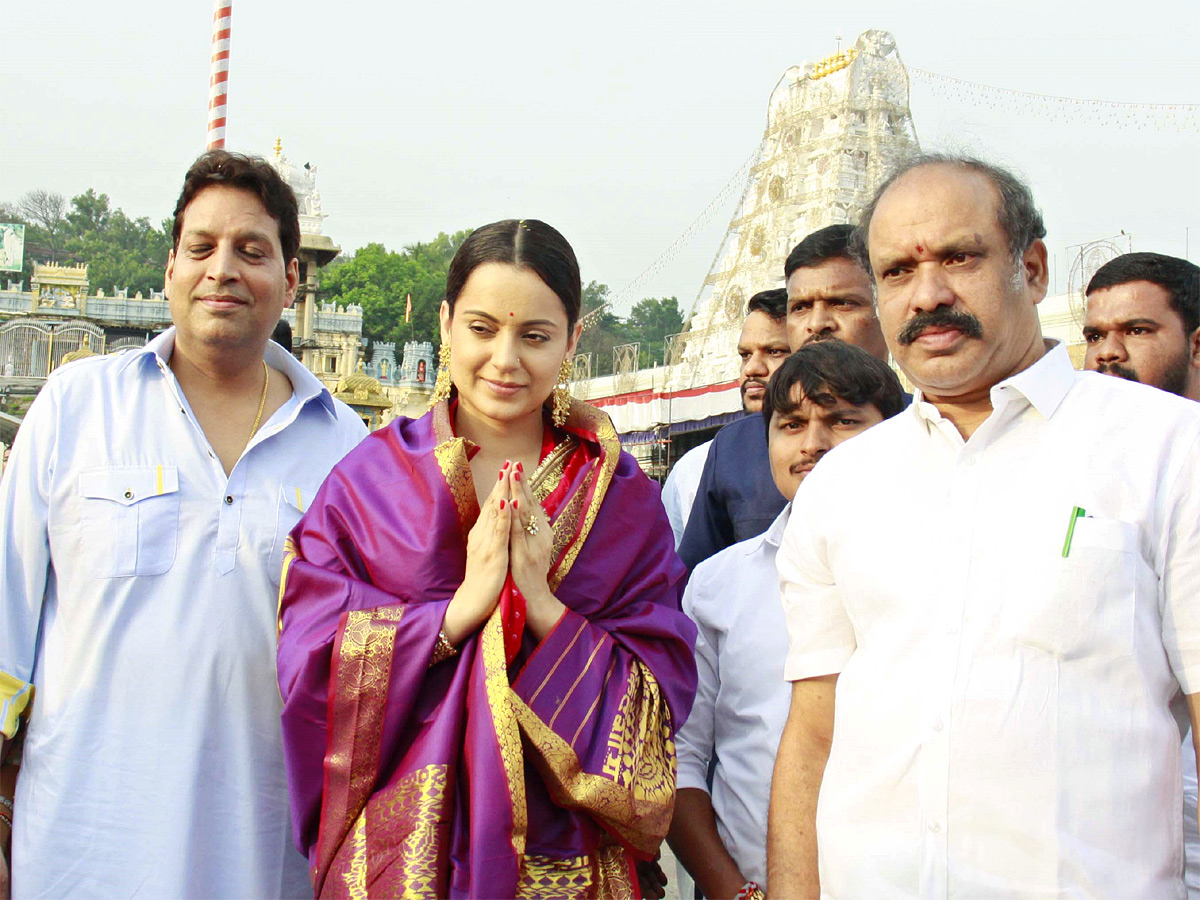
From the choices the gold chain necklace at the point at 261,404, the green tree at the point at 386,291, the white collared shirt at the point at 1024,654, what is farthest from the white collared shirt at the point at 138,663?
the green tree at the point at 386,291

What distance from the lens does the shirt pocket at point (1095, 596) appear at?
1.69m

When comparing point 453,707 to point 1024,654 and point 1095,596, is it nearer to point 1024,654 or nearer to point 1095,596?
point 1024,654

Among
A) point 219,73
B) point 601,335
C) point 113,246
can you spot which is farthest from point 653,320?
point 219,73

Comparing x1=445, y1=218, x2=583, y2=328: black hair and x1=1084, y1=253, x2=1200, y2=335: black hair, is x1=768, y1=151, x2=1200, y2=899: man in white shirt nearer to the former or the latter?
x1=445, y1=218, x2=583, y2=328: black hair

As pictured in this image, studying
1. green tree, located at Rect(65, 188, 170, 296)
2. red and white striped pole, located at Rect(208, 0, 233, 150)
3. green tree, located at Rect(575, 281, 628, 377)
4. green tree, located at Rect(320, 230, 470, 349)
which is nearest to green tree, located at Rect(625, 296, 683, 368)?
green tree, located at Rect(575, 281, 628, 377)

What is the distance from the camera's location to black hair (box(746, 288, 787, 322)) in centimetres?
441

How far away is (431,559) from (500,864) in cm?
63

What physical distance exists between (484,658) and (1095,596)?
114 centimetres

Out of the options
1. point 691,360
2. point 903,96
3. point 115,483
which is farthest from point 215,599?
point 903,96

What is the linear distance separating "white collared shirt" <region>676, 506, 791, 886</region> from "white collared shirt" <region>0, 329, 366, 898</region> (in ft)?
3.54

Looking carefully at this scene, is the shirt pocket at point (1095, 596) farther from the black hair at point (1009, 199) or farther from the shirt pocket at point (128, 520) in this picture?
the shirt pocket at point (128, 520)

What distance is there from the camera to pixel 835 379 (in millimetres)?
2881

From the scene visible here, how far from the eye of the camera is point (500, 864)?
1.97m

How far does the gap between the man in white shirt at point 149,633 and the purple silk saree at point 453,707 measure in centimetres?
33
